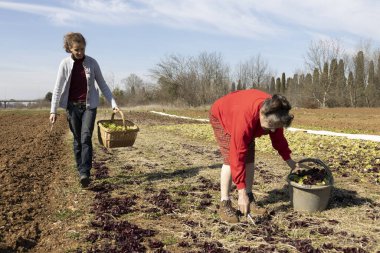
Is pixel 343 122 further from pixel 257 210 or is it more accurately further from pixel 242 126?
pixel 242 126

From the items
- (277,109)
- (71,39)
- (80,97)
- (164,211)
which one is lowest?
(164,211)

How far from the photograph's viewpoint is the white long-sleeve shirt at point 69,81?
5664 millimetres

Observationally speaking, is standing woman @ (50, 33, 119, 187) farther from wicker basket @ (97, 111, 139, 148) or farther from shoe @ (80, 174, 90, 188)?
wicker basket @ (97, 111, 139, 148)

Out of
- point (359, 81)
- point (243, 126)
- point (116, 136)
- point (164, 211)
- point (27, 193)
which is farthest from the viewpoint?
point (359, 81)

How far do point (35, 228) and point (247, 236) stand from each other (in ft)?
7.63

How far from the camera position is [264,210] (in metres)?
4.59

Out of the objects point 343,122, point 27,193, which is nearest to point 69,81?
point 27,193

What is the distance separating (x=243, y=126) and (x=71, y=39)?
304 cm

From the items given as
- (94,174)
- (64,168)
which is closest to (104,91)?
(94,174)

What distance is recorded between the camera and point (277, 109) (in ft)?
12.2

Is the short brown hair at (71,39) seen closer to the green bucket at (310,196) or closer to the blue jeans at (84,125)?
the blue jeans at (84,125)

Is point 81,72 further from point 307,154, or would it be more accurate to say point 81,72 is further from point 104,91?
point 307,154

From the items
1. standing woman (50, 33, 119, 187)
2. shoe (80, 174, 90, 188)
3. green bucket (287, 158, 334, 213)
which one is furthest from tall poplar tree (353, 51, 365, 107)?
shoe (80, 174, 90, 188)

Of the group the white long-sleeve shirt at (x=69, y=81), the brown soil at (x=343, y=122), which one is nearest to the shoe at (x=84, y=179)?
the white long-sleeve shirt at (x=69, y=81)
